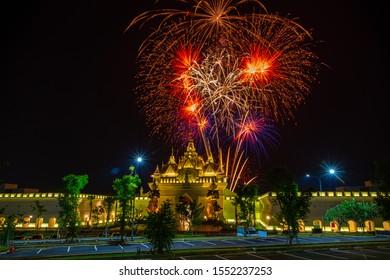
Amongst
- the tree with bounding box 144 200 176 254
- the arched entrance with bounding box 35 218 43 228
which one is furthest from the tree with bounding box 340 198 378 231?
the arched entrance with bounding box 35 218 43 228

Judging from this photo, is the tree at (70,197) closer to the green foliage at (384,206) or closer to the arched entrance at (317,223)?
the arched entrance at (317,223)

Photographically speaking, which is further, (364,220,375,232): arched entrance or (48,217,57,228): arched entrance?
(48,217,57,228): arched entrance

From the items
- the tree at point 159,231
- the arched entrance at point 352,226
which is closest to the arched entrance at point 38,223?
the tree at point 159,231

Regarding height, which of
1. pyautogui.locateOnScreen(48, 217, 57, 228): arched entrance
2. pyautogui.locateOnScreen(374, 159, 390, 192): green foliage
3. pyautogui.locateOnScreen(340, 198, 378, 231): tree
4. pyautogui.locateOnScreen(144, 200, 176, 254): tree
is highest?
pyautogui.locateOnScreen(374, 159, 390, 192): green foliage

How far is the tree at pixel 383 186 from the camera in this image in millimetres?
34969

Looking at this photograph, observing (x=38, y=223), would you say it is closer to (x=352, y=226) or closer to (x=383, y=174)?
(x=352, y=226)

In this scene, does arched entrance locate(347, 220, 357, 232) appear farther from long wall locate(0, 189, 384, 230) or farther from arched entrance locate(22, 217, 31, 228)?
arched entrance locate(22, 217, 31, 228)

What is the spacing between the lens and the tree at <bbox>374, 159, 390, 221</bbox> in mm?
34969

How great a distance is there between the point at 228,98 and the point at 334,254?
16112 mm

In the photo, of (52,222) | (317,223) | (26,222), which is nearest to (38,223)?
(52,222)

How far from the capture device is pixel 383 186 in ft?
121

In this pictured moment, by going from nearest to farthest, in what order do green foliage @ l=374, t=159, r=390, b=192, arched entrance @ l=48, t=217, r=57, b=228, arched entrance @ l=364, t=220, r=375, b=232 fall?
green foliage @ l=374, t=159, r=390, b=192, arched entrance @ l=364, t=220, r=375, b=232, arched entrance @ l=48, t=217, r=57, b=228

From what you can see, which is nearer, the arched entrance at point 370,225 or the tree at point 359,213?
the tree at point 359,213
